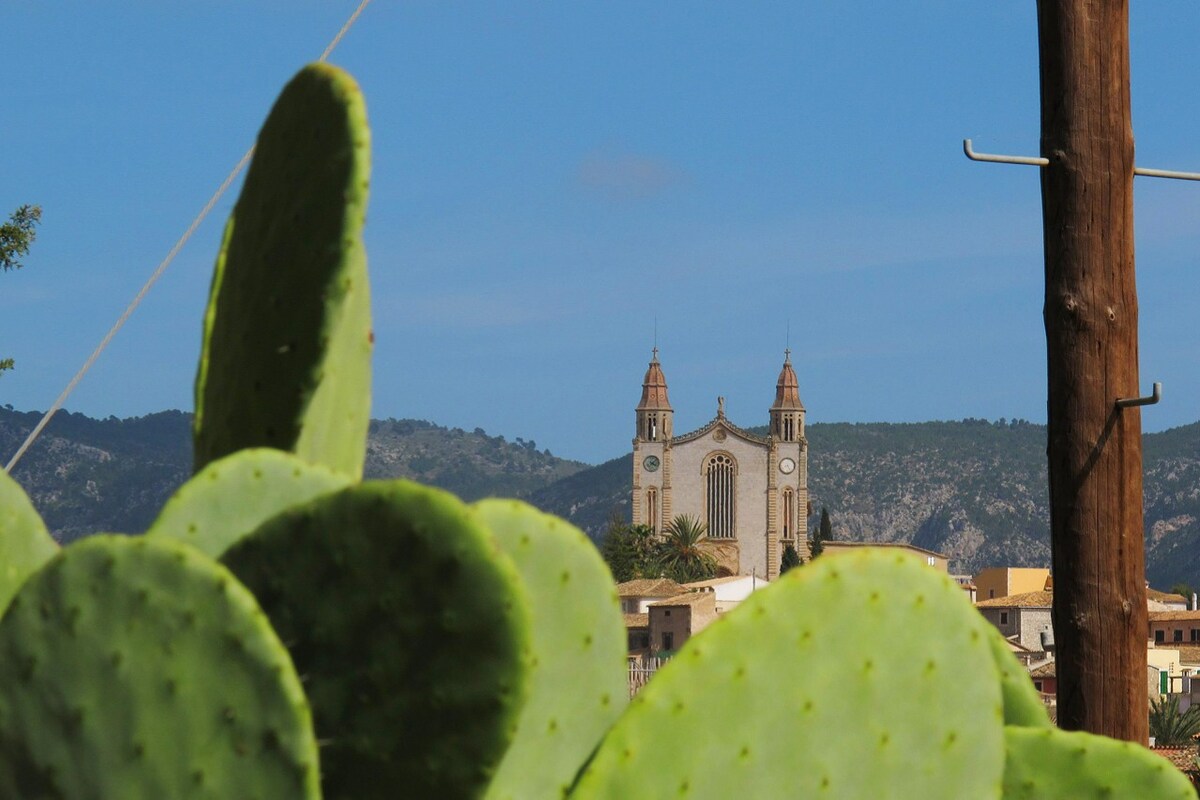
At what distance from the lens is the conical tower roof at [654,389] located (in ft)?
370

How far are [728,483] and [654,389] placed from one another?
326 inches

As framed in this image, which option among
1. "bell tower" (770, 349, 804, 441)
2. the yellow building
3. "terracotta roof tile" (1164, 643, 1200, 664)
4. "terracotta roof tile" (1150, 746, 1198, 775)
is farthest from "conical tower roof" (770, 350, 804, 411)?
"terracotta roof tile" (1150, 746, 1198, 775)

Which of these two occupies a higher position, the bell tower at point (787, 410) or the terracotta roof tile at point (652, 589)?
the bell tower at point (787, 410)

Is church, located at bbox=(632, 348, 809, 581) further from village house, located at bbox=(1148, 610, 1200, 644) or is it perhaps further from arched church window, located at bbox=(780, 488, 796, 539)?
village house, located at bbox=(1148, 610, 1200, 644)

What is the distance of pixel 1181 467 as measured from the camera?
153750 mm

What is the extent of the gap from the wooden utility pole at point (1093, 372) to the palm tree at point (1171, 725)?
16562 millimetres

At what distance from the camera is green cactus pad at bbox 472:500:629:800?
1.65 meters

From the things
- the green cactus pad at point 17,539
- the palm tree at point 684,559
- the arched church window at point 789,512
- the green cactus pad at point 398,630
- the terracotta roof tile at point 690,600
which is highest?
the arched church window at point 789,512

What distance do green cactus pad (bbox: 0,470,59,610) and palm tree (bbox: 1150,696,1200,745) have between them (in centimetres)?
1891

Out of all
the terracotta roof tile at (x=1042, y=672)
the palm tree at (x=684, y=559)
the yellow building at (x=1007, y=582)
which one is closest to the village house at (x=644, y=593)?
the yellow building at (x=1007, y=582)

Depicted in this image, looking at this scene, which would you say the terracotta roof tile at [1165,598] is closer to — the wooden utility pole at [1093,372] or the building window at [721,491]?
the building window at [721,491]

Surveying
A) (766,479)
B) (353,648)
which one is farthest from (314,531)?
(766,479)

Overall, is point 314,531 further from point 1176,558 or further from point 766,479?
point 1176,558

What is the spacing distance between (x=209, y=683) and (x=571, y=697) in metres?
0.43
